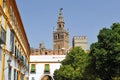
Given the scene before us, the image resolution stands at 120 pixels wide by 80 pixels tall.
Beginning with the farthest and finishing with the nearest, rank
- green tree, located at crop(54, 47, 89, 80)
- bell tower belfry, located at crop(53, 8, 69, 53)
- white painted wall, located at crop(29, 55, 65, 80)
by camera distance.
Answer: bell tower belfry, located at crop(53, 8, 69, 53)
white painted wall, located at crop(29, 55, 65, 80)
green tree, located at crop(54, 47, 89, 80)

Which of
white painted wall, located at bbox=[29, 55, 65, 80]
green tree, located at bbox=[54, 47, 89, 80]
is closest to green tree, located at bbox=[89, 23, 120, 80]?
green tree, located at bbox=[54, 47, 89, 80]

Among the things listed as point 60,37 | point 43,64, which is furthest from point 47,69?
point 60,37

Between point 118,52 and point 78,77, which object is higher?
point 118,52

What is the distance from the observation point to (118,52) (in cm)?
3033

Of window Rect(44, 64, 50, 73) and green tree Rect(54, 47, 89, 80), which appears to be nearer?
green tree Rect(54, 47, 89, 80)

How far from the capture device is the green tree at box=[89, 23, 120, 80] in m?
30.3

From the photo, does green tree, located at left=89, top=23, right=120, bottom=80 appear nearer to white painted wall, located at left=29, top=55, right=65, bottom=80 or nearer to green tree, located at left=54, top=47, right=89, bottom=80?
green tree, located at left=54, top=47, right=89, bottom=80

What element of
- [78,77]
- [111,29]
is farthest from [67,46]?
Result: [111,29]

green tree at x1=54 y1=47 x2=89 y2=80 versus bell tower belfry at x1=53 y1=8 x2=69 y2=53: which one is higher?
bell tower belfry at x1=53 y1=8 x2=69 y2=53

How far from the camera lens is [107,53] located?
30469mm

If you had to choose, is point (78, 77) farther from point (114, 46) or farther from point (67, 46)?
point (67, 46)

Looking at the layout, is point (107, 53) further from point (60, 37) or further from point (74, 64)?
point (60, 37)

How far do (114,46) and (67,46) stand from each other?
5604 inches

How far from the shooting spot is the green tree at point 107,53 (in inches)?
1193
